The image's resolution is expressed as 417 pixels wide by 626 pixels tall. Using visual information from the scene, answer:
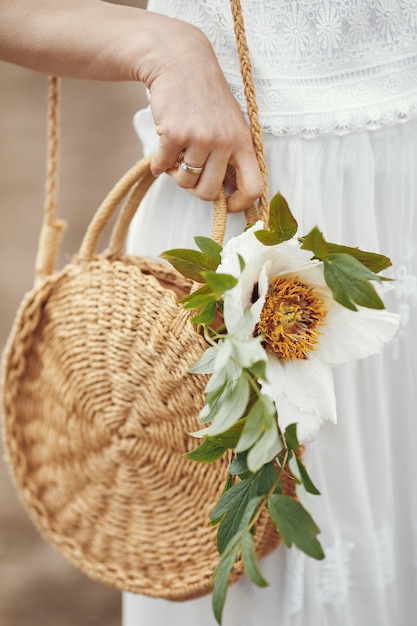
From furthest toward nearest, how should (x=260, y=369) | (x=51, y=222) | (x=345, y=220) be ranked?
1. (x=51, y=222)
2. (x=345, y=220)
3. (x=260, y=369)

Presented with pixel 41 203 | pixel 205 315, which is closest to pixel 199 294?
pixel 205 315

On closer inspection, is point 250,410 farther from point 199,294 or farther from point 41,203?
point 41,203

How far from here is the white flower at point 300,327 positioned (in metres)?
0.60

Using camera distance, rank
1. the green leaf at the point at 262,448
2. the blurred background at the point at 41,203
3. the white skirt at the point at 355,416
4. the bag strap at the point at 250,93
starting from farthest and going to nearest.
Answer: the blurred background at the point at 41,203
the white skirt at the point at 355,416
the bag strap at the point at 250,93
the green leaf at the point at 262,448

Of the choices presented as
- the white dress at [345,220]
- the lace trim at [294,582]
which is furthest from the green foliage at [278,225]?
the lace trim at [294,582]

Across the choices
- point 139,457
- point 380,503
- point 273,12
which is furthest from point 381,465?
point 273,12

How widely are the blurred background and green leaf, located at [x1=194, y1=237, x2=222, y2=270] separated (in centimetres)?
121

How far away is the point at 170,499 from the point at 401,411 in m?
0.28

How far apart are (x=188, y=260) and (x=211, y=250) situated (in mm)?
21

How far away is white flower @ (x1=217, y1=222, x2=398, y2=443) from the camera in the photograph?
60 centimetres

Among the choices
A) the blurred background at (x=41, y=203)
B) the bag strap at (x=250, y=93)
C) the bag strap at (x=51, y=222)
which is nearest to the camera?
the bag strap at (x=250, y=93)

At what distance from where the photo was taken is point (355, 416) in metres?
0.85

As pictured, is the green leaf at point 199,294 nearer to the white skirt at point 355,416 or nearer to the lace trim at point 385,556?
the white skirt at point 355,416

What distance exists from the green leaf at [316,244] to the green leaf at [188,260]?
0.29 ft
